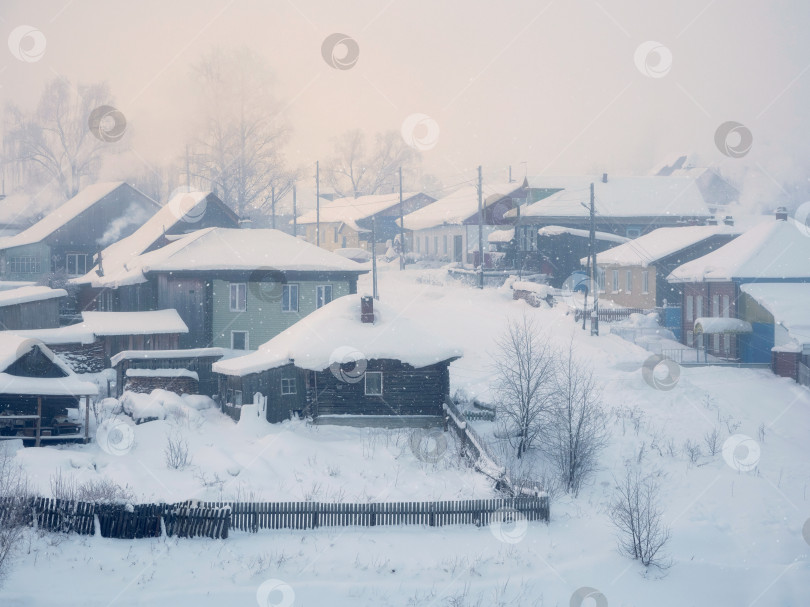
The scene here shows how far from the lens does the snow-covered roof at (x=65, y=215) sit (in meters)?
48.4

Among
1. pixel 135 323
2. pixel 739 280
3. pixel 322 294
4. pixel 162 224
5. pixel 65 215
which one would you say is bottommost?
pixel 135 323

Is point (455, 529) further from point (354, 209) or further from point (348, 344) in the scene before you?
point (354, 209)

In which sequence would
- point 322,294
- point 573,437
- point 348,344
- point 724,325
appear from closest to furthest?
point 573,437 → point 348,344 → point 724,325 → point 322,294

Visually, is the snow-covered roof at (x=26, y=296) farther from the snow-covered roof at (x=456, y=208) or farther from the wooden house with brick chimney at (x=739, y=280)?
the snow-covered roof at (x=456, y=208)

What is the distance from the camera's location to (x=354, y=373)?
967 inches

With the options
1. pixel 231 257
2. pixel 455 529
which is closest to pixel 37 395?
pixel 231 257

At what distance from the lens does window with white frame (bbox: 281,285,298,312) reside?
3209cm

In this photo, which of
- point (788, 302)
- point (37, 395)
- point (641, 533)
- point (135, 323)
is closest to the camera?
point (641, 533)

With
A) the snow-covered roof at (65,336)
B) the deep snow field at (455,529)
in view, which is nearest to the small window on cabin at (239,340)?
the deep snow field at (455,529)

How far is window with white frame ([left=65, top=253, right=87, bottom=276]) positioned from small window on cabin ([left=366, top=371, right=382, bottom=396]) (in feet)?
106

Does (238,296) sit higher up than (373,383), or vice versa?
(238,296)

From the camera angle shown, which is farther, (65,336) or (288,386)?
(65,336)

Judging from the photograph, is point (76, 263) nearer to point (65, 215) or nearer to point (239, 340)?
point (65, 215)

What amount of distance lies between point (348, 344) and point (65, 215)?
33805 mm
